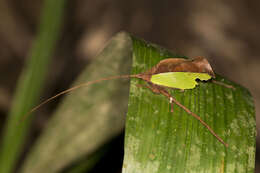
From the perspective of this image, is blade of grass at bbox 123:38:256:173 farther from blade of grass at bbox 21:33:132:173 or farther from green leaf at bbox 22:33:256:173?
blade of grass at bbox 21:33:132:173

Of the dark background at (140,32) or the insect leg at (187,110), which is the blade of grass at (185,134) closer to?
the insect leg at (187,110)

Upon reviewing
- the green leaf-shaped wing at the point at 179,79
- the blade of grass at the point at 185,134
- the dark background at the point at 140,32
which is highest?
the dark background at the point at 140,32

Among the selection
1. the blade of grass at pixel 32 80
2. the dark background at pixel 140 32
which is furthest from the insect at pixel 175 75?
the dark background at pixel 140 32

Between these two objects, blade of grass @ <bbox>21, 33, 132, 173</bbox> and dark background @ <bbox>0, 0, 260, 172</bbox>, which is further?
dark background @ <bbox>0, 0, 260, 172</bbox>

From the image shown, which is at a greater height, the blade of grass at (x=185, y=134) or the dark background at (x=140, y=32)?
the dark background at (x=140, y=32)

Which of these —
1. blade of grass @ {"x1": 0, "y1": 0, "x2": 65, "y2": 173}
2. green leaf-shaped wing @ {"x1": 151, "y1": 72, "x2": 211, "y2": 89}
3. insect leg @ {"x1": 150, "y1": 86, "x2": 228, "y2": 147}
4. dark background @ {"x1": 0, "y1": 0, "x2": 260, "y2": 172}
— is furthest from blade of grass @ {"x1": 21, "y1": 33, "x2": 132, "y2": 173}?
dark background @ {"x1": 0, "y1": 0, "x2": 260, "y2": 172}

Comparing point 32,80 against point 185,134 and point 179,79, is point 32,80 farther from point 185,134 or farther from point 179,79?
point 185,134
